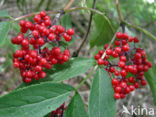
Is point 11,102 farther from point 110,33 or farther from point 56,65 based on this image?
point 110,33

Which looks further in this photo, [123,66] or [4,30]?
[123,66]

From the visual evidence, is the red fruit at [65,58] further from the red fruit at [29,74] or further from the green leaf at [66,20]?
the green leaf at [66,20]

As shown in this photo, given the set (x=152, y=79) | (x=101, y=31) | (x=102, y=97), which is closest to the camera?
(x=102, y=97)

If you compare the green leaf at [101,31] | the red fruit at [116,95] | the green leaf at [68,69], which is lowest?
the red fruit at [116,95]

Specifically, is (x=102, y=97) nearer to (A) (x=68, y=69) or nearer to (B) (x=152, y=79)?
(A) (x=68, y=69)

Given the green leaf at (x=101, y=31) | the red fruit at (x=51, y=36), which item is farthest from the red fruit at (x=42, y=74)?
the green leaf at (x=101, y=31)

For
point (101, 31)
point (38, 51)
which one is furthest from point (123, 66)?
point (38, 51)
